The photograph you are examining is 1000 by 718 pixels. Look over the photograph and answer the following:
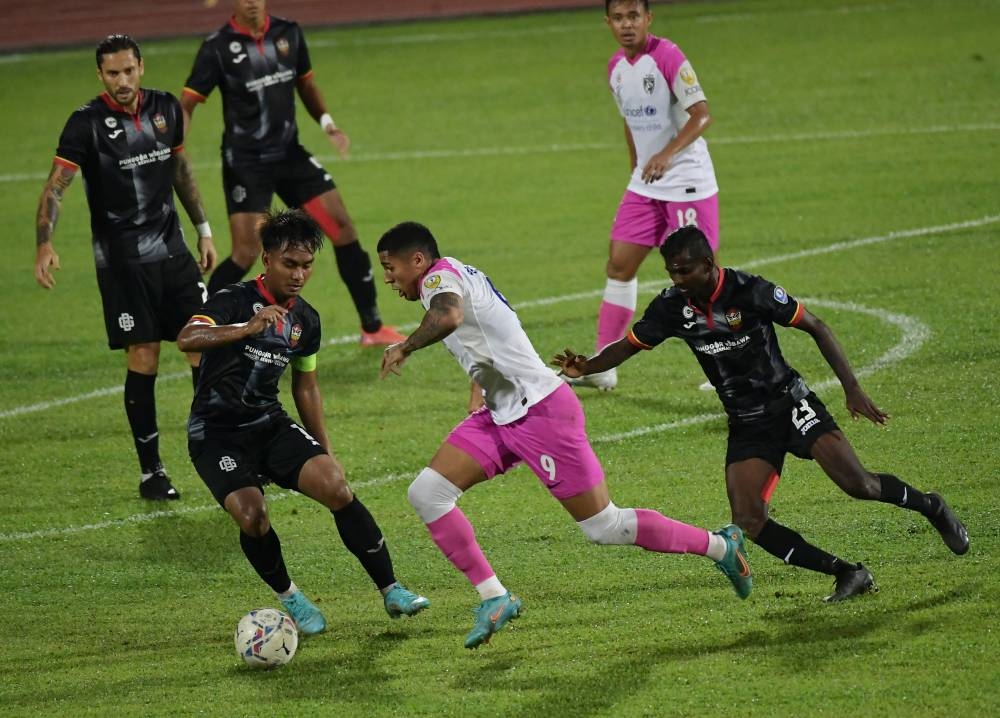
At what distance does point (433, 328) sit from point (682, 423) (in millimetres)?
3419

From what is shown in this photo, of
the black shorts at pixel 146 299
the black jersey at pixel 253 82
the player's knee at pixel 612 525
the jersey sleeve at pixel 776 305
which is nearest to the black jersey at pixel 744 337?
the jersey sleeve at pixel 776 305

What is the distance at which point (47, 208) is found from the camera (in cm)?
841

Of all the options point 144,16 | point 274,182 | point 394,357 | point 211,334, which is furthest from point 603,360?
point 144,16

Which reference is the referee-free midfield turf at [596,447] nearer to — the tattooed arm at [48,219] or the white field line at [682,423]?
the white field line at [682,423]

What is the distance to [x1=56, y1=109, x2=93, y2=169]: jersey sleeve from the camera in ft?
27.8

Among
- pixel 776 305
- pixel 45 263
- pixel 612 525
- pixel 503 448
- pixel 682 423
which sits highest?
pixel 45 263

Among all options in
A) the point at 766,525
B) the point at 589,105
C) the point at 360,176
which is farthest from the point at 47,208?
the point at 589,105

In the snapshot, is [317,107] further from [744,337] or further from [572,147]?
[572,147]

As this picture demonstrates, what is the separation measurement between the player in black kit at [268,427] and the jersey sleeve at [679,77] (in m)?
3.40

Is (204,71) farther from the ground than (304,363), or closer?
farther from the ground

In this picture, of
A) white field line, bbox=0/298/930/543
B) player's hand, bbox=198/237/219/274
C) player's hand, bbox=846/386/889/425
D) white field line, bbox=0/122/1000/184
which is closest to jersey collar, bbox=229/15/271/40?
player's hand, bbox=198/237/219/274

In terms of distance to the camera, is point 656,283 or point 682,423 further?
point 656,283

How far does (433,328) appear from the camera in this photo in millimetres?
6109

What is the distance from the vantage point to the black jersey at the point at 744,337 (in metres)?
6.60
